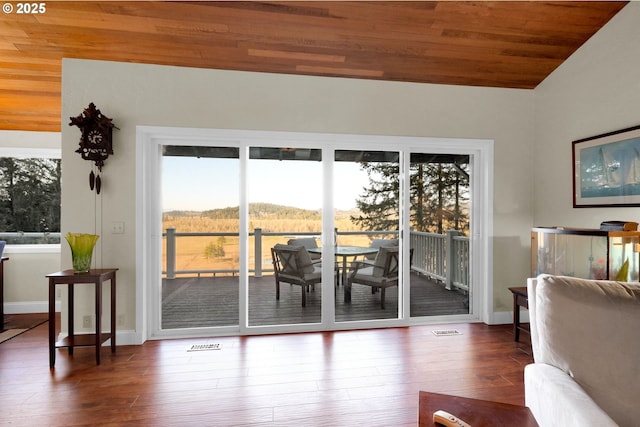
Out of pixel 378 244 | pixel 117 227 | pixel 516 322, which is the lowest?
pixel 516 322

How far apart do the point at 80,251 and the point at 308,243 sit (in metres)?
2.06

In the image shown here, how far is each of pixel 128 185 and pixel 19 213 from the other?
2.22 meters

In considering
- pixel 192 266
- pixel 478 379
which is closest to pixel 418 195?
pixel 478 379

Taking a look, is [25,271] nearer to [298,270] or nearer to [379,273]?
[298,270]

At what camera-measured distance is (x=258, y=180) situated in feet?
11.3

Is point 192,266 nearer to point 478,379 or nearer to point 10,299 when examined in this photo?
point 10,299

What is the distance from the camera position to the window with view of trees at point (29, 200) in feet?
13.5

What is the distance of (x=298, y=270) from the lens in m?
3.56

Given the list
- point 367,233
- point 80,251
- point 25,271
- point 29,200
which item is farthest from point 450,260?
point 29,200

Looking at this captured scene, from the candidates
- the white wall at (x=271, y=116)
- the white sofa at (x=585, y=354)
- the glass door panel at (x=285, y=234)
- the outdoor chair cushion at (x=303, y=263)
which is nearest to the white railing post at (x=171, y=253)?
the white wall at (x=271, y=116)

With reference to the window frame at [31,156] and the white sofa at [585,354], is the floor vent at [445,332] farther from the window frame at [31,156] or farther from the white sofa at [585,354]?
the window frame at [31,156]

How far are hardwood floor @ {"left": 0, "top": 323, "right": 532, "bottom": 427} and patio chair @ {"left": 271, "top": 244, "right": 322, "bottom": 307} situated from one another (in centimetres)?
54

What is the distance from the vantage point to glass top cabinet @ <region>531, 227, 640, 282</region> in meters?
2.47

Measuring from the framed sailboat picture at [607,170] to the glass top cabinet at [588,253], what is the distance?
52cm
